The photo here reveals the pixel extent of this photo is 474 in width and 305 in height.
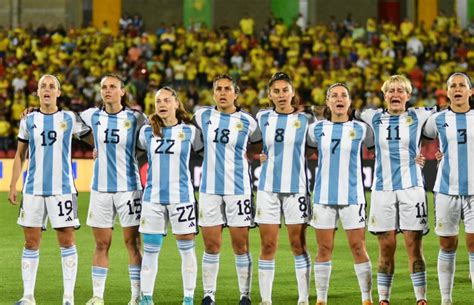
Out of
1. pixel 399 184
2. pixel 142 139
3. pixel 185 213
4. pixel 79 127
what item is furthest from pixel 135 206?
pixel 399 184

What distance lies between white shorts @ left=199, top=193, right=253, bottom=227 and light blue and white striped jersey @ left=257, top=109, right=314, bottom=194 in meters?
0.21

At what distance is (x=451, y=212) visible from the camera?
9141 millimetres

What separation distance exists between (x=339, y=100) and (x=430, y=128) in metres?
0.76

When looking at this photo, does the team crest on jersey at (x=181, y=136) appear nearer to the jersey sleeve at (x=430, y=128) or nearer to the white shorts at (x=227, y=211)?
the white shorts at (x=227, y=211)

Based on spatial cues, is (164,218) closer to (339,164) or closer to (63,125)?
(63,125)

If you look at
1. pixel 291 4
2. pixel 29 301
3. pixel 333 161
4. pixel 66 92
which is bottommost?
pixel 29 301

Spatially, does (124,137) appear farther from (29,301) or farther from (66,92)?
(66,92)

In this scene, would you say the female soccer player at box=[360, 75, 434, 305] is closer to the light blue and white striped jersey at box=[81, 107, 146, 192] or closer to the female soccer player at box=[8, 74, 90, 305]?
the light blue and white striped jersey at box=[81, 107, 146, 192]

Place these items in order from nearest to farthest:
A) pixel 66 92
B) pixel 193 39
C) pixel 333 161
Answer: pixel 333 161, pixel 66 92, pixel 193 39

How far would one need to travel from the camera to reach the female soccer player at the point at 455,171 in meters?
9.11

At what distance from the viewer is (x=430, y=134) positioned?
9.32m

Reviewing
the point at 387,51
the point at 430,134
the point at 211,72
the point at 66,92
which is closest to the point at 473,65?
the point at 387,51

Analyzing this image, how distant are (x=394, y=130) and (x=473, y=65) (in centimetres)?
→ 1837

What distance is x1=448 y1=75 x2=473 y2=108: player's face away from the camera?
29.9 ft
